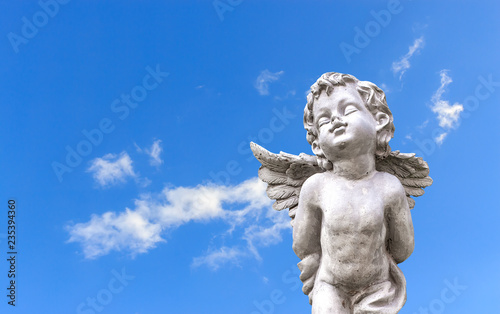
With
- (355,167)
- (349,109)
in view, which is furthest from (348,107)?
(355,167)

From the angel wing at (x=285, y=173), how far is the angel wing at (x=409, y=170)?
74 cm

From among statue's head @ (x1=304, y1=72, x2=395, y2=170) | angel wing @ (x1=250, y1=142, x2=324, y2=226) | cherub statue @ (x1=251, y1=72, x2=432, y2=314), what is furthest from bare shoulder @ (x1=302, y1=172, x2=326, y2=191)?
angel wing @ (x1=250, y1=142, x2=324, y2=226)

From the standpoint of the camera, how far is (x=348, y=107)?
5570 mm

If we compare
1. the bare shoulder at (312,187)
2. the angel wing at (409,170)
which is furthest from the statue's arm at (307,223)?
the angel wing at (409,170)

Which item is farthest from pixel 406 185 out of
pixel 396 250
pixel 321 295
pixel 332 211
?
pixel 321 295

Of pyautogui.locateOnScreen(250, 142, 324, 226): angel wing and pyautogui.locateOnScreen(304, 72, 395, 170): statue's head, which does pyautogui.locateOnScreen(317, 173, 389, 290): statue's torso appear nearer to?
pyautogui.locateOnScreen(304, 72, 395, 170): statue's head

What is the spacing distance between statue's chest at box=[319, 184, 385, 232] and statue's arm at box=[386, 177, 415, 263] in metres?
0.16

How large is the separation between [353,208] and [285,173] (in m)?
1.10

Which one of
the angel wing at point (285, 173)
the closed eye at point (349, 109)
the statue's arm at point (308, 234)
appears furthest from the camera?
the angel wing at point (285, 173)

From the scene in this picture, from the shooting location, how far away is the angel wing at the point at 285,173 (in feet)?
19.9

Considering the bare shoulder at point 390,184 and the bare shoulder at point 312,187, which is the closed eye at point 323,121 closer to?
the bare shoulder at point 312,187

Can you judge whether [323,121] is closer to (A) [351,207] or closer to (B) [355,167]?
(B) [355,167]

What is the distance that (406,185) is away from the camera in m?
6.10

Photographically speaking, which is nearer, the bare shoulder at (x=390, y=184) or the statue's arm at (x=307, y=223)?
the bare shoulder at (x=390, y=184)
